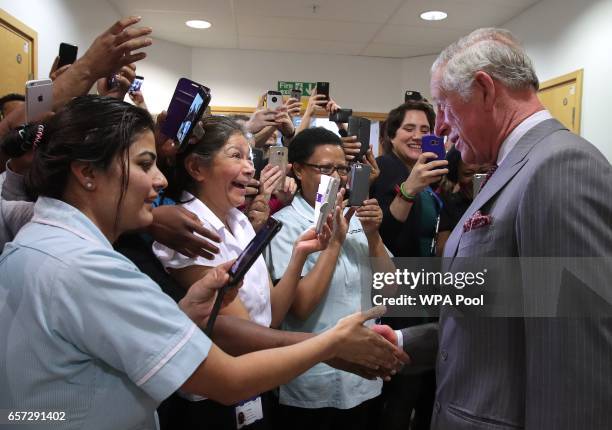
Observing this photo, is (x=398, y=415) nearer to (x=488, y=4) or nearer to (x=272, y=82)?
(x=488, y=4)

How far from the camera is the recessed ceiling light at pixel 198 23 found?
525cm

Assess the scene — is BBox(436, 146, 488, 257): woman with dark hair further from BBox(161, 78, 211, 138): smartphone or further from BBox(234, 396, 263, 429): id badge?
BBox(161, 78, 211, 138): smartphone

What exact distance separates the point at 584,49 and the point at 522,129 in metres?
3.23

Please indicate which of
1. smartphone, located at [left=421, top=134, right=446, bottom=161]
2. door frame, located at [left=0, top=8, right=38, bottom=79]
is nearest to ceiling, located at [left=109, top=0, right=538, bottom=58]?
door frame, located at [left=0, top=8, right=38, bottom=79]

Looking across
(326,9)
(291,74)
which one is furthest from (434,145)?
(291,74)

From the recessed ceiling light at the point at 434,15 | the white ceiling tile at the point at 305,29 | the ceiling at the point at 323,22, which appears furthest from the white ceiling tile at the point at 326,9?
the recessed ceiling light at the point at 434,15

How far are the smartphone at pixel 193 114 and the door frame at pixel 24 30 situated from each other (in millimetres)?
2273

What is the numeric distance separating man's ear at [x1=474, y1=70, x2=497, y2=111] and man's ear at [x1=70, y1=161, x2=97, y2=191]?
86 centimetres

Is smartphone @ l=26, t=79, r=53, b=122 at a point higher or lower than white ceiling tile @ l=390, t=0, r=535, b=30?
lower

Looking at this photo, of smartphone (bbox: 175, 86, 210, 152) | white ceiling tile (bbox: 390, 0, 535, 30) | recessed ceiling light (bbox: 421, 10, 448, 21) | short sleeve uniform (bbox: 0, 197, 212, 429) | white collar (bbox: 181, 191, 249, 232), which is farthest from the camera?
recessed ceiling light (bbox: 421, 10, 448, 21)

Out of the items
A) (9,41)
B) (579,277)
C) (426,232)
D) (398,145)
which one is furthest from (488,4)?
(579,277)

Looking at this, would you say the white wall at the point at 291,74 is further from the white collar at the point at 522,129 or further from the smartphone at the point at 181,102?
the white collar at the point at 522,129

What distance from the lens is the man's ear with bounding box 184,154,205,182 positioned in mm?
1546

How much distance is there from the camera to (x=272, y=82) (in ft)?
21.1
